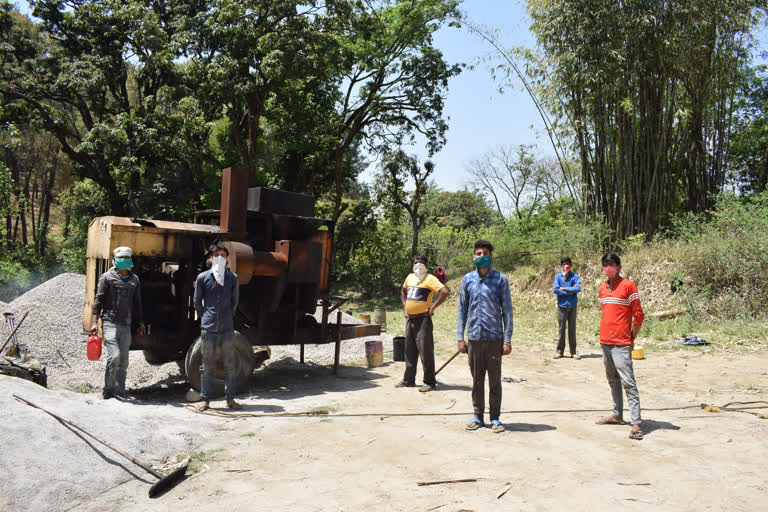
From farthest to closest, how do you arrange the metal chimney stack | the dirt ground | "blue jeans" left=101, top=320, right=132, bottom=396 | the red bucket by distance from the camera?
the metal chimney stack, "blue jeans" left=101, top=320, right=132, bottom=396, the red bucket, the dirt ground

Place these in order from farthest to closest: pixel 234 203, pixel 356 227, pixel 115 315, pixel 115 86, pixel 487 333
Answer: pixel 356 227, pixel 115 86, pixel 234 203, pixel 115 315, pixel 487 333

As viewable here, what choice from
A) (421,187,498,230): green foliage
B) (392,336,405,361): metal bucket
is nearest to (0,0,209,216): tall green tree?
(392,336,405,361): metal bucket

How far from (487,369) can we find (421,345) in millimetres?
1977

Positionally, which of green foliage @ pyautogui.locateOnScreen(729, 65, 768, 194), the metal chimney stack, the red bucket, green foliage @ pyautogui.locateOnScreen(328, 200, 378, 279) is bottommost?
Answer: the red bucket

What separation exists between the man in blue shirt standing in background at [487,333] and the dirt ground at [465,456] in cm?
27

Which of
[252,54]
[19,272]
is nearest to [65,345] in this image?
[252,54]

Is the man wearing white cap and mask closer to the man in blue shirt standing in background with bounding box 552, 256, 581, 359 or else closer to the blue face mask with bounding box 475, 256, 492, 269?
the blue face mask with bounding box 475, 256, 492, 269

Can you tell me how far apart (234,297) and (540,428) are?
373cm

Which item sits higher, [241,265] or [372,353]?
[241,265]

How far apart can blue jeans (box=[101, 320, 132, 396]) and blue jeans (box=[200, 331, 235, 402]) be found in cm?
101

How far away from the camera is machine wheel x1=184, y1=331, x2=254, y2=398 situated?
274 inches

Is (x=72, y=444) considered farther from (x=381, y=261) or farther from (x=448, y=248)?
(x=448, y=248)

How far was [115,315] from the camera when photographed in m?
6.65

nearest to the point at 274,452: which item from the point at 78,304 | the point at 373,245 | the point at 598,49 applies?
the point at 78,304
